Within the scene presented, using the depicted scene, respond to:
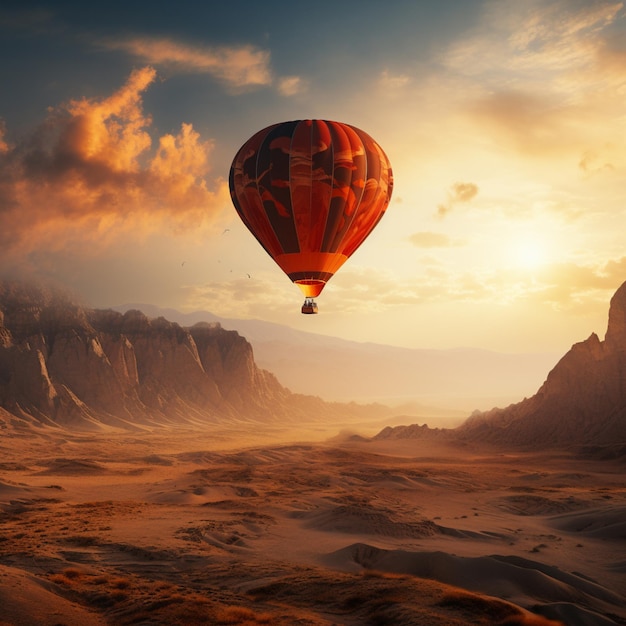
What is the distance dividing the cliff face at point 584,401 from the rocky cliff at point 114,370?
220 ft

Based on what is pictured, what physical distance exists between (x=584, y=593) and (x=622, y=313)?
174 ft

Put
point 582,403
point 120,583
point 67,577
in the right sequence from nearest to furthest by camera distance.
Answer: point 120,583 < point 67,577 < point 582,403

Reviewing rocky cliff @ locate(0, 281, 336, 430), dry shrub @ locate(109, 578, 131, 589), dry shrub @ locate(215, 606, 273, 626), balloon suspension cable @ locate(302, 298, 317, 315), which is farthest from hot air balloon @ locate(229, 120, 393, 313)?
rocky cliff @ locate(0, 281, 336, 430)

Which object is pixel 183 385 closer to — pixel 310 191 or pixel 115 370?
pixel 115 370

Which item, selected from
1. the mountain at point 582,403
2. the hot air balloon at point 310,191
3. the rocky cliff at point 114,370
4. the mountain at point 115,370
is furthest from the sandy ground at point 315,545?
the rocky cliff at point 114,370

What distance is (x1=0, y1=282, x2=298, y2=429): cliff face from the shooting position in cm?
9325

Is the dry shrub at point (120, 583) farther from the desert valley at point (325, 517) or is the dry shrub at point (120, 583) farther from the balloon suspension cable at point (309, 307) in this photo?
the balloon suspension cable at point (309, 307)

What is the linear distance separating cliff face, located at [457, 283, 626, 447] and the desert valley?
0.18 meters

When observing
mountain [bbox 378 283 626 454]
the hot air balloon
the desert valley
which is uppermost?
the hot air balloon

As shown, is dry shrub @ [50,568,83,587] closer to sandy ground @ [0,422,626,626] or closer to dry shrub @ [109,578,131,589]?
sandy ground @ [0,422,626,626]

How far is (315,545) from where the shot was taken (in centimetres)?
2300

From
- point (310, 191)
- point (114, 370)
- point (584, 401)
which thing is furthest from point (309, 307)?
point (114, 370)

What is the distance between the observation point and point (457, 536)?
24391mm

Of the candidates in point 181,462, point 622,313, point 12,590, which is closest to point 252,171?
point 12,590
